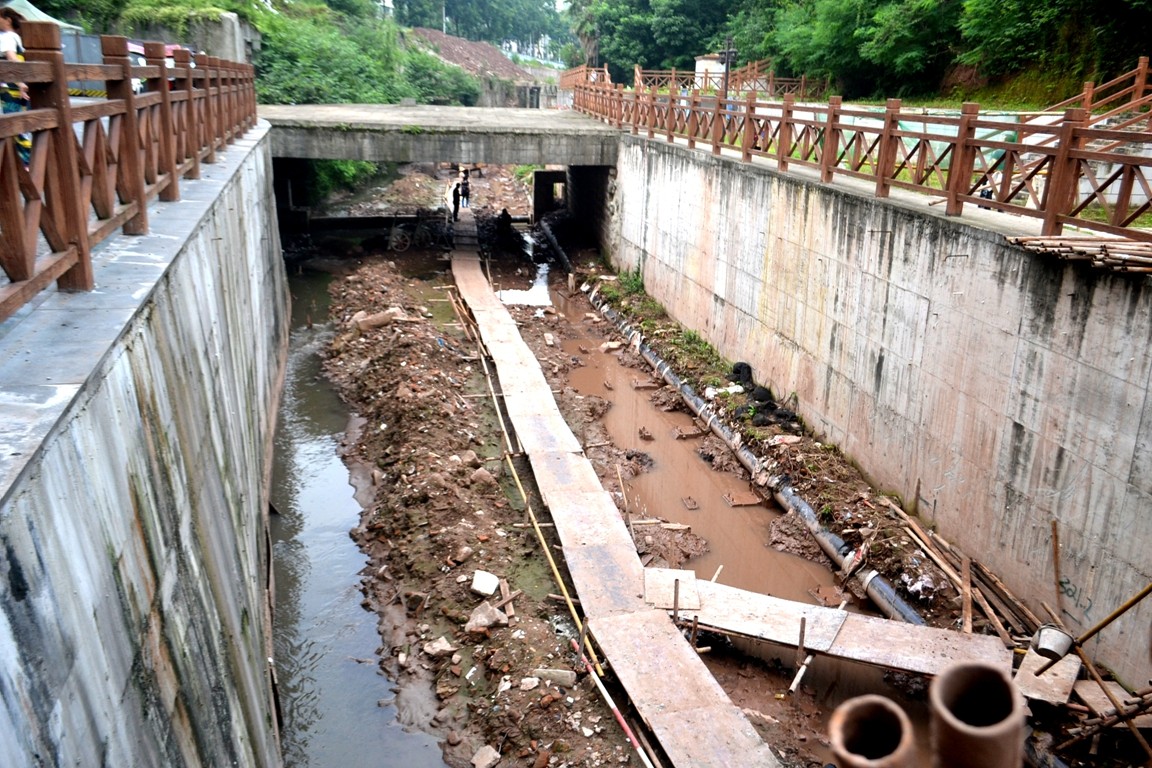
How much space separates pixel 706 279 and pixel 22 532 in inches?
551

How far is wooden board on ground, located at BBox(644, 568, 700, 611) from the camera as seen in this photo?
8406 millimetres

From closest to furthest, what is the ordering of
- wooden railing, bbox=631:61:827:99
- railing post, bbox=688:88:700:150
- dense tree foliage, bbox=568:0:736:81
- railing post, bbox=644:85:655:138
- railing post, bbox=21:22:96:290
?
railing post, bbox=21:22:96:290 < railing post, bbox=688:88:700:150 < railing post, bbox=644:85:655:138 < wooden railing, bbox=631:61:827:99 < dense tree foliage, bbox=568:0:736:81

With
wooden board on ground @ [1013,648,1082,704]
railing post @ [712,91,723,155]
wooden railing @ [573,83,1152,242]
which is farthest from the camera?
railing post @ [712,91,723,155]

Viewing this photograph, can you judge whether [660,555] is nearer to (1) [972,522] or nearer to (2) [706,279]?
(1) [972,522]

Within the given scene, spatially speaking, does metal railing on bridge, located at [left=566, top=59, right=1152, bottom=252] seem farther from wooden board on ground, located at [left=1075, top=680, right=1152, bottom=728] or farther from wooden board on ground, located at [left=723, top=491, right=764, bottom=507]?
wooden board on ground, located at [left=723, top=491, right=764, bottom=507]

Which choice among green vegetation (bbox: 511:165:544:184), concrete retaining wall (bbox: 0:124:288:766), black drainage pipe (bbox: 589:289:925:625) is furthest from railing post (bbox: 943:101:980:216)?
green vegetation (bbox: 511:165:544:184)

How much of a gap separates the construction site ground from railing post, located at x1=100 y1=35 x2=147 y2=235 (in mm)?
4951

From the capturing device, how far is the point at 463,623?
8625mm

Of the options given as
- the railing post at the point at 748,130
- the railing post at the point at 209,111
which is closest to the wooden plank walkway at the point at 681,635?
the railing post at the point at 209,111

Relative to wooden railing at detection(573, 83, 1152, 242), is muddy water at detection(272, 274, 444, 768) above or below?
below

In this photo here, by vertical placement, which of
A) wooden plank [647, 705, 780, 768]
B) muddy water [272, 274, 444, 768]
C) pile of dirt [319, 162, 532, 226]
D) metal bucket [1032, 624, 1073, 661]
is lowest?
muddy water [272, 274, 444, 768]

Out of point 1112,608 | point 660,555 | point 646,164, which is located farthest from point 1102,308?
point 646,164

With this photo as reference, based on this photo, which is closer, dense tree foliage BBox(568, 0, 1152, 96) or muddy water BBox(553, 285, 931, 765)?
muddy water BBox(553, 285, 931, 765)

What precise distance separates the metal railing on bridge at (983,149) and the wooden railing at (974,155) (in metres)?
0.01
